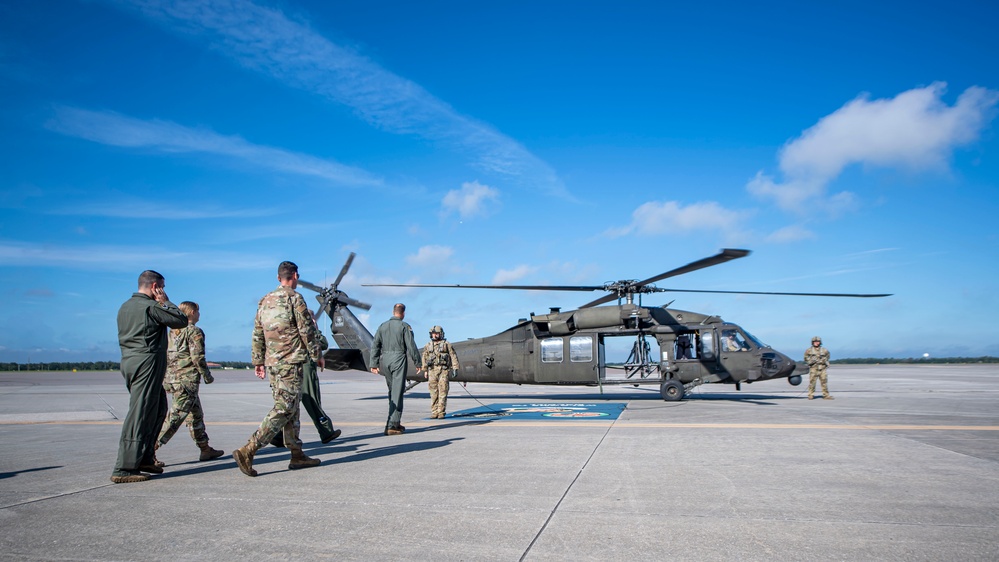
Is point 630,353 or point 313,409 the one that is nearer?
point 313,409

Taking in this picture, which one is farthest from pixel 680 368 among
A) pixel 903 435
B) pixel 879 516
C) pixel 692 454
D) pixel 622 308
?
pixel 879 516

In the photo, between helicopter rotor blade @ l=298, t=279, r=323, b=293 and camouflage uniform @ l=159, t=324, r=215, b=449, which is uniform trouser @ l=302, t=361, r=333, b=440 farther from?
helicopter rotor blade @ l=298, t=279, r=323, b=293

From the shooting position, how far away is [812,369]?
1577 cm

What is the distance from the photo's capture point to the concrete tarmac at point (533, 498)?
11.1ft

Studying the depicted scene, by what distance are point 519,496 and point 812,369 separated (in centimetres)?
1386

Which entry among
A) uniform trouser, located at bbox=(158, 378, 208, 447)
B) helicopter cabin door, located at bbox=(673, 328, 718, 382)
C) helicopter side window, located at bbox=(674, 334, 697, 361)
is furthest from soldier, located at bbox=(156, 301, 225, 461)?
helicopter side window, located at bbox=(674, 334, 697, 361)

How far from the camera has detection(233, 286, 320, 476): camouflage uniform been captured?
18.8ft

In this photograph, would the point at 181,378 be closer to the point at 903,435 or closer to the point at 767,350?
the point at 903,435

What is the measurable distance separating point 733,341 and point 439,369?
8129 millimetres

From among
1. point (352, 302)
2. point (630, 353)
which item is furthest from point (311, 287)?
point (630, 353)

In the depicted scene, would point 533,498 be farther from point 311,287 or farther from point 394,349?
point 311,287

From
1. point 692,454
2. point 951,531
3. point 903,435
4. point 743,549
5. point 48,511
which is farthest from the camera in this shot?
point 903,435

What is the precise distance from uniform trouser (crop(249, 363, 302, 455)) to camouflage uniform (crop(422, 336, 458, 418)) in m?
5.37

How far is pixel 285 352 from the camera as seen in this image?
19.4ft
